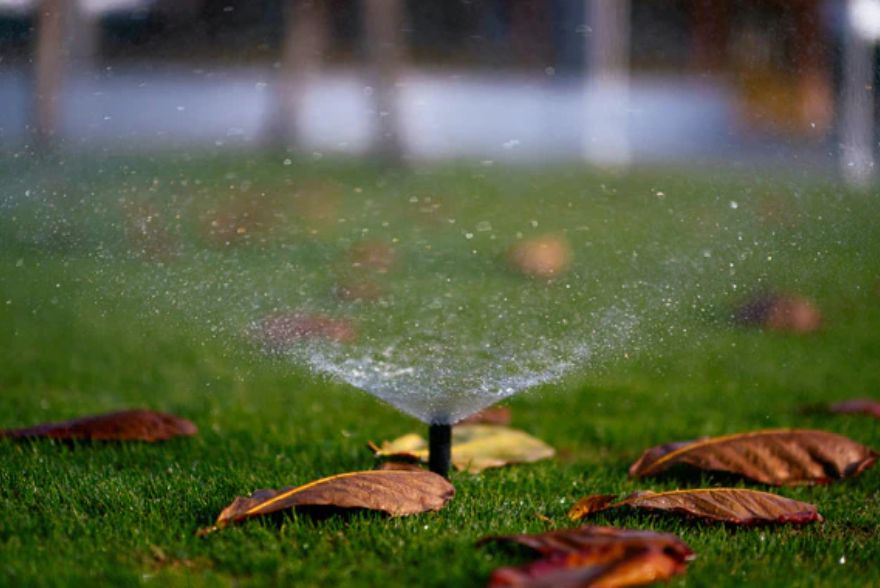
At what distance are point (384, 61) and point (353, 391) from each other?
2.99 ft

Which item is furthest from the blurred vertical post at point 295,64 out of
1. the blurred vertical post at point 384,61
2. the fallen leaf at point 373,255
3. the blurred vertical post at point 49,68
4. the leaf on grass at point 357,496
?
the leaf on grass at point 357,496

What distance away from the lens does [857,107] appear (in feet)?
8.13

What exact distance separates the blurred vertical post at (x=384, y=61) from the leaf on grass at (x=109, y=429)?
94 cm

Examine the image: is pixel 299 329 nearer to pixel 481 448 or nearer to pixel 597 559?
pixel 481 448

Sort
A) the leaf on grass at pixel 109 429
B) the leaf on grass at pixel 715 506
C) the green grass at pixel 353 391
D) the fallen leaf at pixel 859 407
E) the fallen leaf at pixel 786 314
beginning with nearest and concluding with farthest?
the green grass at pixel 353 391
the leaf on grass at pixel 715 506
the leaf on grass at pixel 109 429
the fallen leaf at pixel 859 407
the fallen leaf at pixel 786 314

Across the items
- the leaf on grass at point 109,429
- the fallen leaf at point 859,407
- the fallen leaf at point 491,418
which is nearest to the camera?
the leaf on grass at point 109,429

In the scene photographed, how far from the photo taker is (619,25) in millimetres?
4375

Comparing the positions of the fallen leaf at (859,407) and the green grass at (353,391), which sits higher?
the green grass at (353,391)

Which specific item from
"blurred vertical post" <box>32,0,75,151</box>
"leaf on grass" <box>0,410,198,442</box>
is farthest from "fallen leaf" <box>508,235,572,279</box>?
"blurred vertical post" <box>32,0,75,151</box>

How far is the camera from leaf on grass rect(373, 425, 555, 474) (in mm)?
2510

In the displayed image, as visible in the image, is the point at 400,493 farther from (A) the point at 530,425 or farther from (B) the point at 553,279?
(A) the point at 530,425

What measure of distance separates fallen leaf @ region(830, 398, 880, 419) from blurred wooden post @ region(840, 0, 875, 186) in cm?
86

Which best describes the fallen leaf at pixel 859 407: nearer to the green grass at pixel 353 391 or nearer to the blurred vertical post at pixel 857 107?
the green grass at pixel 353 391

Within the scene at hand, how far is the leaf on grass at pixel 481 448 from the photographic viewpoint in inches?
98.8
